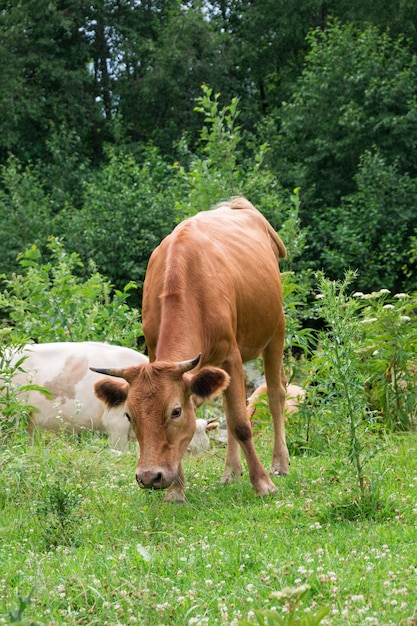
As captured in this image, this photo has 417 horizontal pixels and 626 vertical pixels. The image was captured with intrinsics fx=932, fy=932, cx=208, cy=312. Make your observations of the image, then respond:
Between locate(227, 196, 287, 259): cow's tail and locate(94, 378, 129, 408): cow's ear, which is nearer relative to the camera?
locate(94, 378, 129, 408): cow's ear

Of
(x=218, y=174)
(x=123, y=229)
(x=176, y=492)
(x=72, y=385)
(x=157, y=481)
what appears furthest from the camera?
(x=123, y=229)

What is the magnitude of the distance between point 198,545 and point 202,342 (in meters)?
1.69

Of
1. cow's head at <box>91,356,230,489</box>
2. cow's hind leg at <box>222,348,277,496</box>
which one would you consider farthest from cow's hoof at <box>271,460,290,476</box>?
cow's head at <box>91,356,230,489</box>

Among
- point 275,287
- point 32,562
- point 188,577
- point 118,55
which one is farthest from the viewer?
point 118,55

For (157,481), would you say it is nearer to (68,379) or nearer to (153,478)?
(153,478)

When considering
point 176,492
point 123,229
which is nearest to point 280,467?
point 176,492

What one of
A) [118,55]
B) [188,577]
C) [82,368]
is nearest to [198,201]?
[82,368]

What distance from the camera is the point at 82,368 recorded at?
8625 millimetres

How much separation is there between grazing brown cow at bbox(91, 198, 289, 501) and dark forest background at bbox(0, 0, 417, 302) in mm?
7754

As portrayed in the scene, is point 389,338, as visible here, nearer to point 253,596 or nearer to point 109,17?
point 253,596

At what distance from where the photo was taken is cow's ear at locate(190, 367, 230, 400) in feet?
17.8

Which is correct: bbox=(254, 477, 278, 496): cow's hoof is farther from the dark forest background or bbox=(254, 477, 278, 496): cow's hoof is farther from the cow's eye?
the dark forest background

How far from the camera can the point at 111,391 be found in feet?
18.2

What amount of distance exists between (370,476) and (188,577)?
4.93 ft
